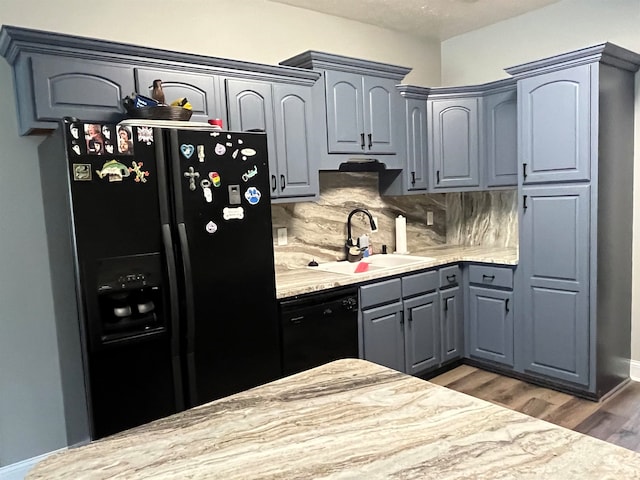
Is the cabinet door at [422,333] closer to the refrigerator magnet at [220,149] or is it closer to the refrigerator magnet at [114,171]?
the refrigerator magnet at [220,149]

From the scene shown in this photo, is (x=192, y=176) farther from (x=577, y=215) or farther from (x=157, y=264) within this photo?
(x=577, y=215)

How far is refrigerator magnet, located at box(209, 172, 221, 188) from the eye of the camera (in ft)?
7.58

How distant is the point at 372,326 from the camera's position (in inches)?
125

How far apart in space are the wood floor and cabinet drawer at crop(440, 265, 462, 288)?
72 cm

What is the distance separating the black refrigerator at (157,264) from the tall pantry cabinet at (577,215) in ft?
6.33

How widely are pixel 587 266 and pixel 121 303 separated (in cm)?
279

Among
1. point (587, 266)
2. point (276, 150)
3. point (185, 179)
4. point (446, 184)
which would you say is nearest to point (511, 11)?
point (446, 184)

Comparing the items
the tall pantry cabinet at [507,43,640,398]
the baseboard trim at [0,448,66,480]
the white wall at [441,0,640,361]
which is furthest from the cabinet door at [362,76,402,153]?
the baseboard trim at [0,448,66,480]

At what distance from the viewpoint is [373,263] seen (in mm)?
3824

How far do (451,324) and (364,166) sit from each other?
4.62 feet

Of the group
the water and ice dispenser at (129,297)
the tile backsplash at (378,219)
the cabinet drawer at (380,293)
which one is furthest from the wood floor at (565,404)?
the water and ice dispenser at (129,297)

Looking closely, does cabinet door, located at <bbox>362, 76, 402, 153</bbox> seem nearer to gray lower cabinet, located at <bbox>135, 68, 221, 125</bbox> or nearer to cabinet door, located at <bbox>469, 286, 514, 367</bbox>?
gray lower cabinet, located at <bbox>135, 68, 221, 125</bbox>

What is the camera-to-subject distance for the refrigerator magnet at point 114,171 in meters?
2.02

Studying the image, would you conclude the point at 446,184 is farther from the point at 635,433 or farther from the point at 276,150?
the point at 635,433
